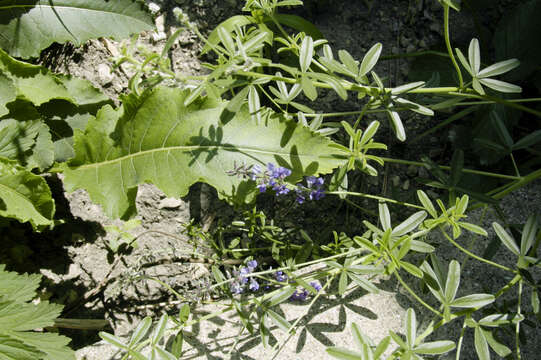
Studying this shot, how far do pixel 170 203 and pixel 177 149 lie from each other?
0.44m

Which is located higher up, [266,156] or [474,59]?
[474,59]

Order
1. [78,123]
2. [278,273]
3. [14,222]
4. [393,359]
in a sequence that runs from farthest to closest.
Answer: [14,222] < [78,123] < [278,273] < [393,359]

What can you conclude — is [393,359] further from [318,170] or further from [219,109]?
[219,109]

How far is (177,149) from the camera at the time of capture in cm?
151

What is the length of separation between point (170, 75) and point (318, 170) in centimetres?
49

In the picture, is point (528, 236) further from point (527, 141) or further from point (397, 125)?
point (397, 125)

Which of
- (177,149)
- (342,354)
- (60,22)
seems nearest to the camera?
(342,354)

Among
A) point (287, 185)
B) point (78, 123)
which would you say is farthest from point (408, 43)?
point (78, 123)

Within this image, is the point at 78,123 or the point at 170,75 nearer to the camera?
the point at 170,75

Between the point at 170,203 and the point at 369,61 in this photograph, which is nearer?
the point at 369,61

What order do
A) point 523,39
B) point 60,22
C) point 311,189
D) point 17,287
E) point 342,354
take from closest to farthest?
point 342,354 → point 311,189 → point 17,287 → point 523,39 → point 60,22

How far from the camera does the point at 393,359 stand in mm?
1050

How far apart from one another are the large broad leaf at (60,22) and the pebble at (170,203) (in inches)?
26.6

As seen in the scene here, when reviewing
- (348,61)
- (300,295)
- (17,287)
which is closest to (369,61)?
(348,61)
